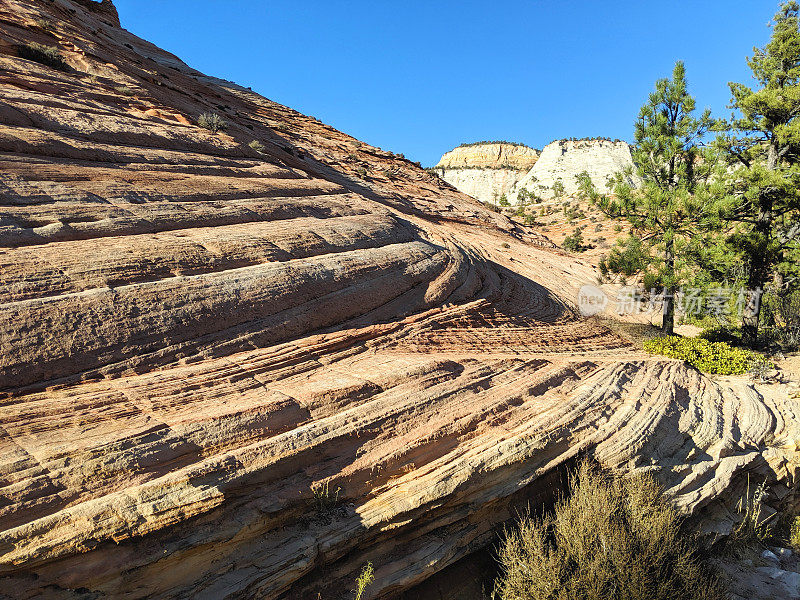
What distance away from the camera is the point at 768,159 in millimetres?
16781

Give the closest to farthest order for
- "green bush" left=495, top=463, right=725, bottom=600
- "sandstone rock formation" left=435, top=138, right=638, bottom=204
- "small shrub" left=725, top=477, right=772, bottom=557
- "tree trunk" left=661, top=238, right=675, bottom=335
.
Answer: "green bush" left=495, top=463, right=725, bottom=600
"small shrub" left=725, top=477, right=772, bottom=557
"tree trunk" left=661, top=238, right=675, bottom=335
"sandstone rock formation" left=435, top=138, right=638, bottom=204

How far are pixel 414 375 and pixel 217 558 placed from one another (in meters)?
3.37

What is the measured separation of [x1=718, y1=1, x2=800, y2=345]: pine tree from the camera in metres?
15.5

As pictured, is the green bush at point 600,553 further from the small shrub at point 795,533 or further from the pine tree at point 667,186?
the pine tree at point 667,186

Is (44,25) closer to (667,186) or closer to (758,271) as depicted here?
(667,186)

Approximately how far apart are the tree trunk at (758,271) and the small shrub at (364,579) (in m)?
17.4

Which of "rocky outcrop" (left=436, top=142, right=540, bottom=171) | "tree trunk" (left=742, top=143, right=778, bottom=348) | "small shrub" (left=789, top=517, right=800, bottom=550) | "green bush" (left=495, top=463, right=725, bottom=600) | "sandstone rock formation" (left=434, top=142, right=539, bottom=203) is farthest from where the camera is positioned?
"rocky outcrop" (left=436, top=142, right=540, bottom=171)

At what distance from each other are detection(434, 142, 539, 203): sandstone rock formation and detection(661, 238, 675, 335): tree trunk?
64.1 meters

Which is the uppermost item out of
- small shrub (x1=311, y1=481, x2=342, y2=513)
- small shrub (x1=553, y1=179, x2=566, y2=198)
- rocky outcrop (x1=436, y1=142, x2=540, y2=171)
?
rocky outcrop (x1=436, y1=142, x2=540, y2=171)

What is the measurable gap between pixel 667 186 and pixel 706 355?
6713 millimetres

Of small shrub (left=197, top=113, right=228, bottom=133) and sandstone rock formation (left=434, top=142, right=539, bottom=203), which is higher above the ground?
sandstone rock formation (left=434, top=142, right=539, bottom=203)

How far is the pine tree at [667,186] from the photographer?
14.6m

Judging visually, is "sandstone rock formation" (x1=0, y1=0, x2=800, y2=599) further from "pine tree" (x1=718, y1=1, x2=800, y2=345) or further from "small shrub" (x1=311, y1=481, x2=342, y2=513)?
"pine tree" (x1=718, y1=1, x2=800, y2=345)

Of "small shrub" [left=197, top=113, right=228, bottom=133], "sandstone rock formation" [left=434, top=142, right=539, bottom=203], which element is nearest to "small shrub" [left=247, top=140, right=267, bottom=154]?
"small shrub" [left=197, top=113, right=228, bottom=133]
